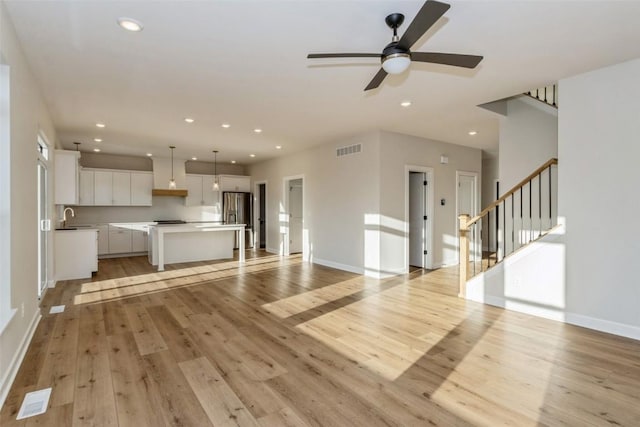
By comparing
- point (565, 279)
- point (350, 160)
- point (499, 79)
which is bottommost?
point (565, 279)

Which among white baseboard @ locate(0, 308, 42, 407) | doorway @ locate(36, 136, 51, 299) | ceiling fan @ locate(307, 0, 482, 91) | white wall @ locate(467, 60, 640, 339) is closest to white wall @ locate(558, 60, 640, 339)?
white wall @ locate(467, 60, 640, 339)

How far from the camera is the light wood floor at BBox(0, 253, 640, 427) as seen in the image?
2.03 meters

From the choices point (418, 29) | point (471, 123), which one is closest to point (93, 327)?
point (418, 29)

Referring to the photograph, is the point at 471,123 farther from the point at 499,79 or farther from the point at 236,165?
the point at 236,165

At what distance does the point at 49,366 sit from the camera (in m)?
2.62

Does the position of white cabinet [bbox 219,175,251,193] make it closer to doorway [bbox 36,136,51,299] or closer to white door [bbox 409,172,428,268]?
doorway [bbox 36,136,51,299]

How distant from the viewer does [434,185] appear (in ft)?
21.8

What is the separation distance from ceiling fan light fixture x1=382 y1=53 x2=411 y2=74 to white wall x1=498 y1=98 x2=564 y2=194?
11.7ft

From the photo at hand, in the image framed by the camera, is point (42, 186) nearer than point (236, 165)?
Yes

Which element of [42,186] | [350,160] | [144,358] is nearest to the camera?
[144,358]

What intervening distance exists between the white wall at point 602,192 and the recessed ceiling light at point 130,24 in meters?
4.27

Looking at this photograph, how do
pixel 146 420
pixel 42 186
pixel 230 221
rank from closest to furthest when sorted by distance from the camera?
pixel 146 420 → pixel 42 186 → pixel 230 221

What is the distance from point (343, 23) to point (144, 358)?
126 inches

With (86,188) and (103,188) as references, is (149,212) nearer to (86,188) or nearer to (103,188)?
(103,188)
